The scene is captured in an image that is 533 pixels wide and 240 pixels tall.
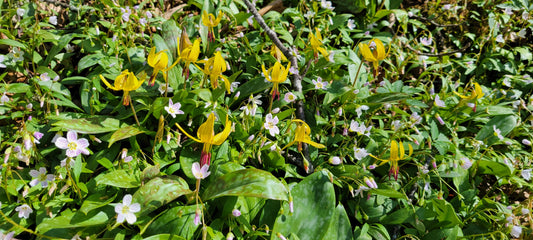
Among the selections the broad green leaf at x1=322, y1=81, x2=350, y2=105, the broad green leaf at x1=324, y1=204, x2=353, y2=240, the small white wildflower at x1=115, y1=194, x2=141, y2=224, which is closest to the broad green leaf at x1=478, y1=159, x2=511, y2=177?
the broad green leaf at x1=322, y1=81, x2=350, y2=105

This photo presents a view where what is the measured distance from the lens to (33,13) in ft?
10.3

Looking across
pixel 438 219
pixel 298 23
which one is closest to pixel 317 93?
pixel 298 23

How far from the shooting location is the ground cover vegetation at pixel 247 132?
6.52 feet

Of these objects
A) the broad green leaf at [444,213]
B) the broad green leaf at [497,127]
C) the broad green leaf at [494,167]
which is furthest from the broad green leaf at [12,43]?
the broad green leaf at [497,127]

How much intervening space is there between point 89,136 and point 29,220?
0.55 m

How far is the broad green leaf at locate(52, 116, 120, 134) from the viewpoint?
2.17m

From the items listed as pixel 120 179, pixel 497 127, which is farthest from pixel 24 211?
pixel 497 127

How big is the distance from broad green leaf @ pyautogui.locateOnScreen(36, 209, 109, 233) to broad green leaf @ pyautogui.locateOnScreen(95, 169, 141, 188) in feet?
0.55

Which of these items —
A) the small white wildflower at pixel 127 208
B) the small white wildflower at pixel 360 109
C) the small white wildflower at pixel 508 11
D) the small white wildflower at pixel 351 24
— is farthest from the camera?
the small white wildflower at pixel 508 11

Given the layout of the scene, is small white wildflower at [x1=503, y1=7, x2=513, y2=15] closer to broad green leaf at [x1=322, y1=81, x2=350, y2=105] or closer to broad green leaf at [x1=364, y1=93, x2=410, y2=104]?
broad green leaf at [x1=364, y1=93, x2=410, y2=104]

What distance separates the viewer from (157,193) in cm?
195

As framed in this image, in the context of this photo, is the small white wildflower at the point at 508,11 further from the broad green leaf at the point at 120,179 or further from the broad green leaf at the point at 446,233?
the broad green leaf at the point at 120,179

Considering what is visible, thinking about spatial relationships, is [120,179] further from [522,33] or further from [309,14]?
[522,33]

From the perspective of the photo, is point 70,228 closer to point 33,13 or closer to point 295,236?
point 295,236
